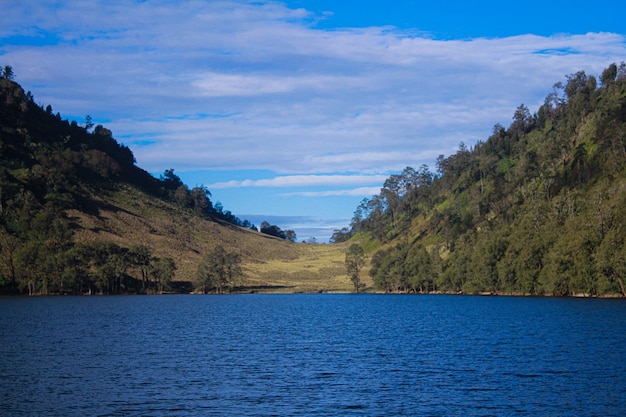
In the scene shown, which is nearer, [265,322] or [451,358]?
[451,358]

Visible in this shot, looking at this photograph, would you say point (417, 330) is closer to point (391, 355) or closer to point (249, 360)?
point (391, 355)

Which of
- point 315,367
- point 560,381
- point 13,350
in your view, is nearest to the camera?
point 560,381

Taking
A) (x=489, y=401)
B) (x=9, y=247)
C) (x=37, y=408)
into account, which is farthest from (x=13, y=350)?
(x=9, y=247)

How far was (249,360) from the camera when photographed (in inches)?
2435

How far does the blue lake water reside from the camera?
4206 centimetres

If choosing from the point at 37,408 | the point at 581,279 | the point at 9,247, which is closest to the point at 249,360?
the point at 37,408

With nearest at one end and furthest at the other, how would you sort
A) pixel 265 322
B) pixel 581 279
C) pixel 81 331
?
pixel 81 331 → pixel 265 322 → pixel 581 279

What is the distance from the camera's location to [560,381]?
160 ft

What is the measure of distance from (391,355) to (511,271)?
357 feet

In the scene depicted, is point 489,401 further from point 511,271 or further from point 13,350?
point 511,271

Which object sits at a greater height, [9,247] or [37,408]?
[9,247]

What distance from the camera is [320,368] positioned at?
56.5 m

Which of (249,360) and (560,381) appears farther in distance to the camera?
(249,360)

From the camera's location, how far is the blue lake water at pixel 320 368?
42062 millimetres
